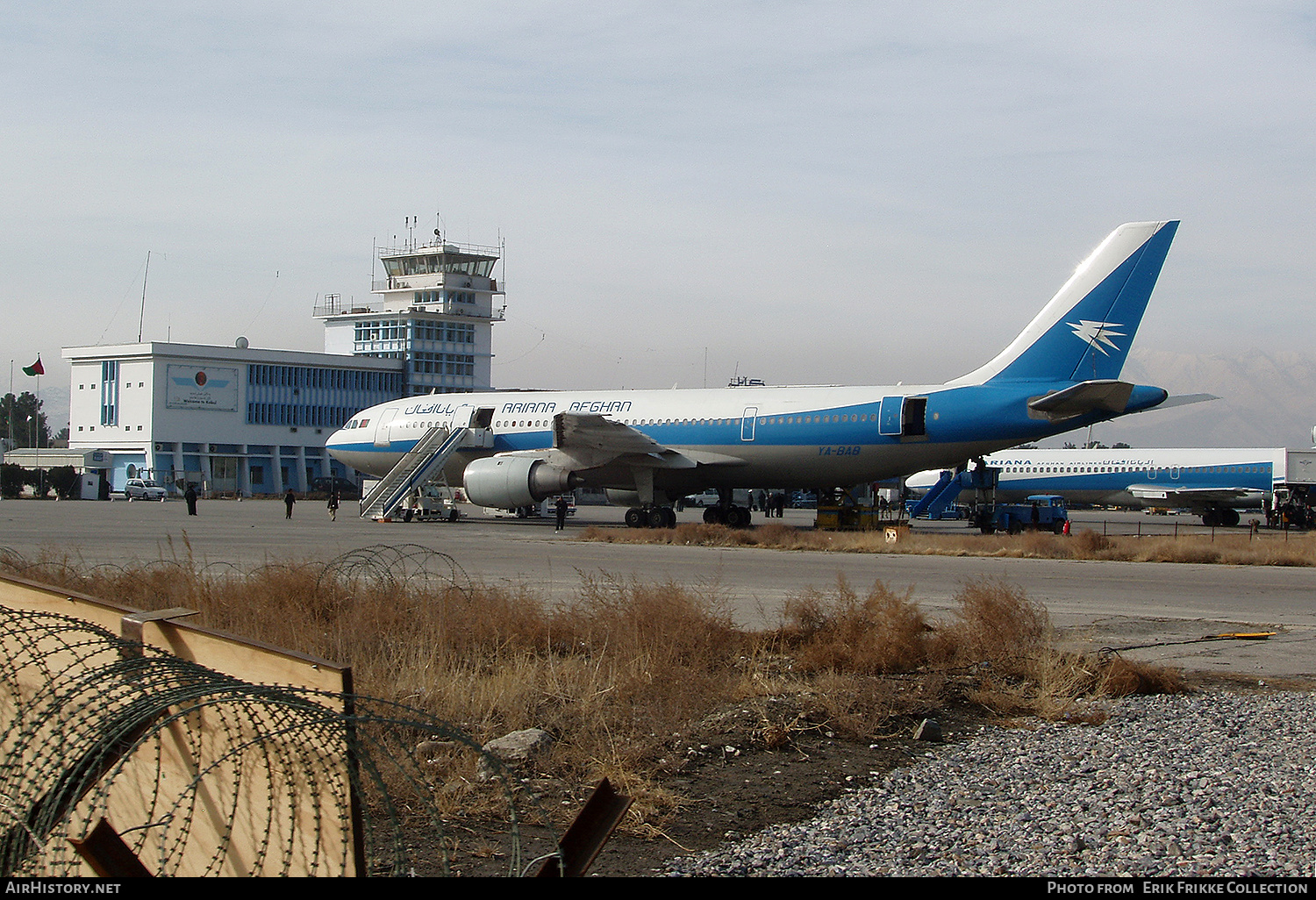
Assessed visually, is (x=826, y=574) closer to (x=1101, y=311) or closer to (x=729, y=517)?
(x=1101, y=311)

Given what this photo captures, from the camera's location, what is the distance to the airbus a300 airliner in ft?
92.1

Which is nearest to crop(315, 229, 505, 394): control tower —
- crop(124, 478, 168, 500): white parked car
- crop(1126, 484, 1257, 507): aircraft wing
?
crop(124, 478, 168, 500): white parked car

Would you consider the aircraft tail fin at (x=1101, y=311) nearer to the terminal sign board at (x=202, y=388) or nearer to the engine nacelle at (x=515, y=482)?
the engine nacelle at (x=515, y=482)

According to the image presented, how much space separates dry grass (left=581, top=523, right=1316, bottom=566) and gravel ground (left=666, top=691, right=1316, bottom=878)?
18.0 meters

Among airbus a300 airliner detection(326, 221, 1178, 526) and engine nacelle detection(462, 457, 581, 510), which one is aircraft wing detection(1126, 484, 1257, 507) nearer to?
airbus a300 airliner detection(326, 221, 1178, 526)

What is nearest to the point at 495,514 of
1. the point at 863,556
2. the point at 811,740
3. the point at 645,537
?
the point at 645,537

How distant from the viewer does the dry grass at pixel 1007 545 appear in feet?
82.8

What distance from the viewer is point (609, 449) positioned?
3206 centimetres

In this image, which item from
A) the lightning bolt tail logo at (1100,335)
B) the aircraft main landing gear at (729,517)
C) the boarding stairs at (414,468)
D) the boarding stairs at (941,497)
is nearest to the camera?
the lightning bolt tail logo at (1100,335)

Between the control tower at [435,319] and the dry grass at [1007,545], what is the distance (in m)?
70.4

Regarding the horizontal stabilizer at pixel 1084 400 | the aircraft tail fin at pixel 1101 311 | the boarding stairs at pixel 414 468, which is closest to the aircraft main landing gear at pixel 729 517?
the boarding stairs at pixel 414 468

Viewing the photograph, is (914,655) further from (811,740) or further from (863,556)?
(863,556)
